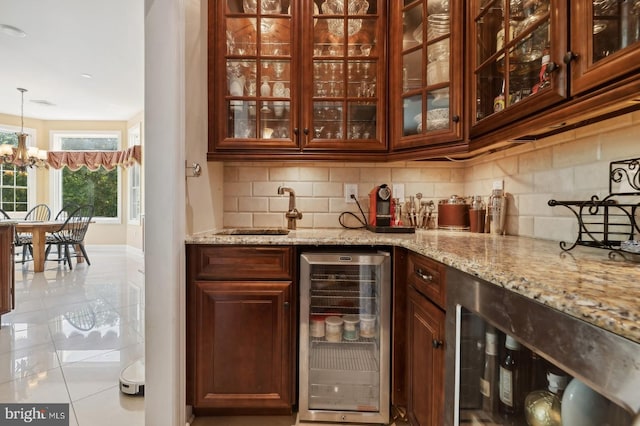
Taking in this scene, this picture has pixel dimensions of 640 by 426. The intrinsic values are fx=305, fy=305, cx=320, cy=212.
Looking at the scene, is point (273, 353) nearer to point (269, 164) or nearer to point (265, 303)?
point (265, 303)

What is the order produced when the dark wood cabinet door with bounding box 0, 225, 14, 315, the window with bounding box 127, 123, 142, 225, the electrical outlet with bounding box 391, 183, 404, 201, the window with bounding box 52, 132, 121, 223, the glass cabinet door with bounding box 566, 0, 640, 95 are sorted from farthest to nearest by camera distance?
the window with bounding box 52, 132, 121, 223 → the window with bounding box 127, 123, 142, 225 → the dark wood cabinet door with bounding box 0, 225, 14, 315 → the electrical outlet with bounding box 391, 183, 404, 201 → the glass cabinet door with bounding box 566, 0, 640, 95

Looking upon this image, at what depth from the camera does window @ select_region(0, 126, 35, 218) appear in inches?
245

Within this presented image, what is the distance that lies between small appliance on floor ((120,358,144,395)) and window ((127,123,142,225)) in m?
5.11

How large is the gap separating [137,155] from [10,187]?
2909mm

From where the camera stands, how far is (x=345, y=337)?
1586 millimetres

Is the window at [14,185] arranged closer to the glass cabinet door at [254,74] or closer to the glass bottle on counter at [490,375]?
the glass cabinet door at [254,74]

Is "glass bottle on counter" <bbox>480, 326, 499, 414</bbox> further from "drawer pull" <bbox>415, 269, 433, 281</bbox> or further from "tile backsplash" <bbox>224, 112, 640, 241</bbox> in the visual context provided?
"tile backsplash" <bbox>224, 112, 640, 241</bbox>

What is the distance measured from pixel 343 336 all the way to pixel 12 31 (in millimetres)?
4688

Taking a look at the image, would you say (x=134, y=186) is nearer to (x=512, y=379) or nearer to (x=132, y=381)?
(x=132, y=381)

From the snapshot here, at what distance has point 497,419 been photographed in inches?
34.4

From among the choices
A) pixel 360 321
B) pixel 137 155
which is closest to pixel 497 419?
pixel 360 321

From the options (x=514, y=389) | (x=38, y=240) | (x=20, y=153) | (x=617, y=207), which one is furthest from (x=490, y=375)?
Answer: (x=20, y=153)

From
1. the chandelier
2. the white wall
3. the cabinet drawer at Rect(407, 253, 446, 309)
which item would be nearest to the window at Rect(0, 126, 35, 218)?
the chandelier

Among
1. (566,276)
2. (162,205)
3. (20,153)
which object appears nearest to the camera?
(566,276)
